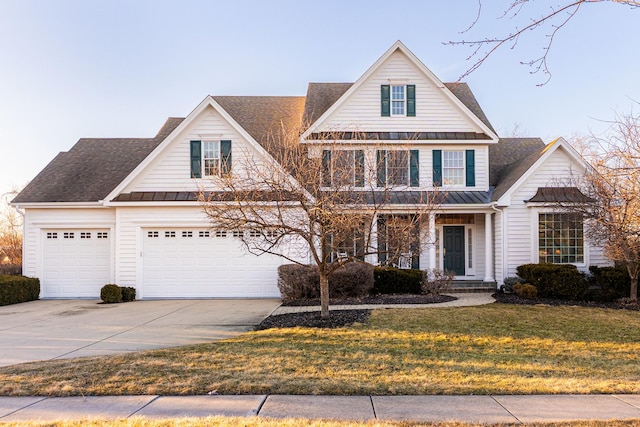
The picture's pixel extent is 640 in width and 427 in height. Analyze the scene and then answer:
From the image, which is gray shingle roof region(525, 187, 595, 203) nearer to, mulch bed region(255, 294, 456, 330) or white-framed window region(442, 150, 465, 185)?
white-framed window region(442, 150, 465, 185)

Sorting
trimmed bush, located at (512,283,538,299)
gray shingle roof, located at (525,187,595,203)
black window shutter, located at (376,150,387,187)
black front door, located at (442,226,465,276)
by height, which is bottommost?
trimmed bush, located at (512,283,538,299)

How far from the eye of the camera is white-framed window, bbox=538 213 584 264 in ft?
52.4

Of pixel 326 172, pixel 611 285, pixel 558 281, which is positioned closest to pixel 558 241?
pixel 558 281

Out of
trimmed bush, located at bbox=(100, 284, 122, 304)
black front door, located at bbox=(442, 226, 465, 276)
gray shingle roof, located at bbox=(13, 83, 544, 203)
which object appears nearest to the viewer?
trimmed bush, located at bbox=(100, 284, 122, 304)

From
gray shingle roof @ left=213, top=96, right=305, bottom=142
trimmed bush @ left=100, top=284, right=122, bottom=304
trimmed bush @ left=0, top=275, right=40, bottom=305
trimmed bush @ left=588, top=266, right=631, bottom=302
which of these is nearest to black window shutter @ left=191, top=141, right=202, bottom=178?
gray shingle roof @ left=213, top=96, right=305, bottom=142

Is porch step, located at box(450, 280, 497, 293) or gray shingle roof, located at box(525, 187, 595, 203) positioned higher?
gray shingle roof, located at box(525, 187, 595, 203)

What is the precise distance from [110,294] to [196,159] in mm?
5552

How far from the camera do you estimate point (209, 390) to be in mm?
5500

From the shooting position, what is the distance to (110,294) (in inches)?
581

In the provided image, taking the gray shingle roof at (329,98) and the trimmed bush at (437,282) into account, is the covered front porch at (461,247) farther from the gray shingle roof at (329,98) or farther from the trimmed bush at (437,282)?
the gray shingle roof at (329,98)

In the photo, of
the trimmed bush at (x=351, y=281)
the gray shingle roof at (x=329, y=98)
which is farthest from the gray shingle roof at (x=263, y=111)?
the trimmed bush at (x=351, y=281)

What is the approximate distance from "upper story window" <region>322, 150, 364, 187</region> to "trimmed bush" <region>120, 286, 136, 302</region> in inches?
372

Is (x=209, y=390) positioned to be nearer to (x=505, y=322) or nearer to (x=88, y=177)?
(x=505, y=322)

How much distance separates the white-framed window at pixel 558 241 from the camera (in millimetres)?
15977
